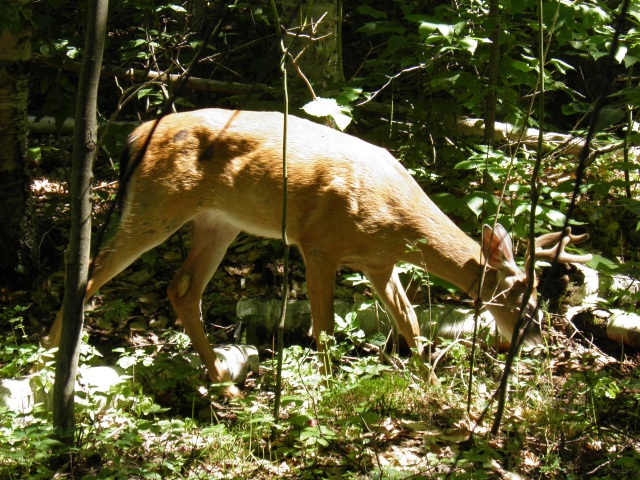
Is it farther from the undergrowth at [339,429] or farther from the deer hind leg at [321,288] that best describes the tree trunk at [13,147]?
the deer hind leg at [321,288]

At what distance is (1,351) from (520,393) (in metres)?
3.43

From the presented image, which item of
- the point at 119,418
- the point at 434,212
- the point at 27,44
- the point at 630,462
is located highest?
the point at 27,44

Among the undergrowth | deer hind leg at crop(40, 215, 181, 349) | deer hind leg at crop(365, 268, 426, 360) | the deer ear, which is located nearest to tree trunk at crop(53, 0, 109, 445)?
the undergrowth

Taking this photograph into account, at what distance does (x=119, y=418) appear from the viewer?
457cm

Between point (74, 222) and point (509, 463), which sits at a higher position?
point (74, 222)

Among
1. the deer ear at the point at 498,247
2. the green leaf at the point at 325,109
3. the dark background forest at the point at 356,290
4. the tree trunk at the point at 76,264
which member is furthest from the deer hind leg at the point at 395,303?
the tree trunk at the point at 76,264

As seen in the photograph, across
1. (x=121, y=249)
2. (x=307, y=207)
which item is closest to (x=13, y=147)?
(x=121, y=249)

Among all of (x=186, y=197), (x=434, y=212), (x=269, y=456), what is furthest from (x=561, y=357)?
(x=186, y=197)

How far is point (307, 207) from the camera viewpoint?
550cm

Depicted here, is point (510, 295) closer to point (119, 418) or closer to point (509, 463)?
point (509, 463)

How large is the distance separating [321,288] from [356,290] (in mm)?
1751

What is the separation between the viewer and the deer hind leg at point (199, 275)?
18.5 ft

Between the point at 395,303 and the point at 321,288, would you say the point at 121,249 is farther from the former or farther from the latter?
the point at 395,303

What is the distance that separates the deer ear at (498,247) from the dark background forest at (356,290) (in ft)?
0.79
